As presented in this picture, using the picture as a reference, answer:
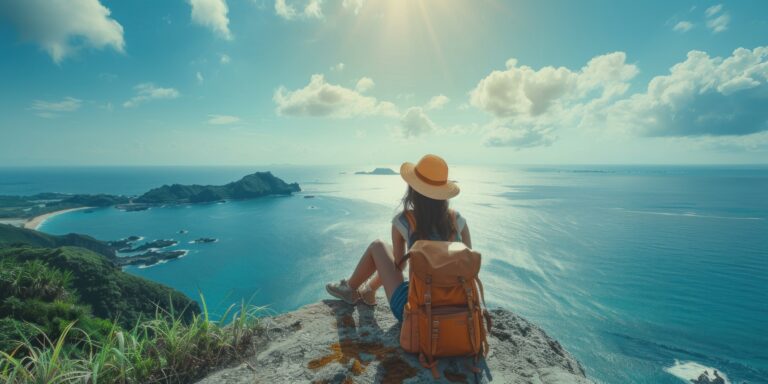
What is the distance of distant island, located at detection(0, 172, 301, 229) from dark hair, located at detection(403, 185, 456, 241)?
94608mm

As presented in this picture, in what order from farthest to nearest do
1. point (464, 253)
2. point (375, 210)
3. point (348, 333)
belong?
point (375, 210), point (348, 333), point (464, 253)

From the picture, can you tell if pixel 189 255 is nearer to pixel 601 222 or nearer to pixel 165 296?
pixel 165 296

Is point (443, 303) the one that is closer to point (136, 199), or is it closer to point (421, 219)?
point (421, 219)

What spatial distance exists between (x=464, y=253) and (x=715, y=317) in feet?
128

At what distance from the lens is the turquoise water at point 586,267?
929 inches

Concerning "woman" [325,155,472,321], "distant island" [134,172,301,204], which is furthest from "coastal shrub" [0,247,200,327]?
"distant island" [134,172,301,204]

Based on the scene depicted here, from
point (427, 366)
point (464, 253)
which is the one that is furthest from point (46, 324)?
point (464, 253)

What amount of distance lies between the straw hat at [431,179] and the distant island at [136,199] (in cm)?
9458

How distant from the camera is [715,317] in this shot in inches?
1058

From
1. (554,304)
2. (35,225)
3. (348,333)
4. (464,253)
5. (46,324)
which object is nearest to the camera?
(464,253)

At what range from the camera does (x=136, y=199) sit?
9694cm

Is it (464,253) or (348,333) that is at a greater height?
(464,253)

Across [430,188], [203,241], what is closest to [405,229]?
[430,188]

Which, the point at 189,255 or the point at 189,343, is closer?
the point at 189,343
